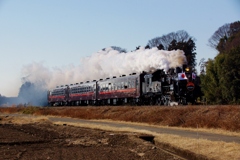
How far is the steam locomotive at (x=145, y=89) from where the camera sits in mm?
35750

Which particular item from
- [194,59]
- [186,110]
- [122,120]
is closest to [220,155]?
[186,110]

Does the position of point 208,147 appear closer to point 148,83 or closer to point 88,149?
point 88,149

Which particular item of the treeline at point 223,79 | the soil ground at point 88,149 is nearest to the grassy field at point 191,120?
the soil ground at point 88,149

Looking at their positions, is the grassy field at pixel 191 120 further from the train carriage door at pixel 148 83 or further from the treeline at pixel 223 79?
the treeline at pixel 223 79

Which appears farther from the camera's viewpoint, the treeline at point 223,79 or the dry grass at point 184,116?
the treeline at point 223,79

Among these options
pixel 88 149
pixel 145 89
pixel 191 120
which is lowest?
pixel 88 149

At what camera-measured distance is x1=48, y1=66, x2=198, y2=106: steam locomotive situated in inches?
1407

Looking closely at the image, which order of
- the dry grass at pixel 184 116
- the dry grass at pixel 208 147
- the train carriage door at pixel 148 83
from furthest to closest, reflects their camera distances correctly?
1. the train carriage door at pixel 148 83
2. the dry grass at pixel 184 116
3. the dry grass at pixel 208 147

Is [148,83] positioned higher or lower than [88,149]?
higher

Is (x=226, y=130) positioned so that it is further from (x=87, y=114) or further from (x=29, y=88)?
(x=29, y=88)

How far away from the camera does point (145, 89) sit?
132 feet

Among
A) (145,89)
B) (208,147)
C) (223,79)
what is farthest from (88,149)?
(223,79)

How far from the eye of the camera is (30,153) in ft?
49.3

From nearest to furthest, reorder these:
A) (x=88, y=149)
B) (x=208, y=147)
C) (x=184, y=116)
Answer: (x=208, y=147) → (x=88, y=149) → (x=184, y=116)
